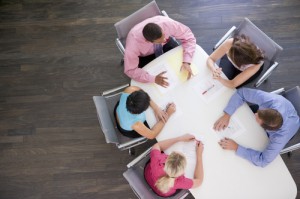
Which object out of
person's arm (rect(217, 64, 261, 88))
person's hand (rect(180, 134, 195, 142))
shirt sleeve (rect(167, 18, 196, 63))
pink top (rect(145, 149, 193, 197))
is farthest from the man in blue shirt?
shirt sleeve (rect(167, 18, 196, 63))

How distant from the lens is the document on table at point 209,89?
8.98 feet

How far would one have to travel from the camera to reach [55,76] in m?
3.81

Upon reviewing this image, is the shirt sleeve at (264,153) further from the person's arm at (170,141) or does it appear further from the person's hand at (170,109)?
the person's hand at (170,109)

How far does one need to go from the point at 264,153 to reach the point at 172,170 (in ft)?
2.47

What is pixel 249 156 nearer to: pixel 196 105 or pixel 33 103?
pixel 196 105

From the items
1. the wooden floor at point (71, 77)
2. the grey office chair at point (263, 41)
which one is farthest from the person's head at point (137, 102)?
the grey office chair at point (263, 41)

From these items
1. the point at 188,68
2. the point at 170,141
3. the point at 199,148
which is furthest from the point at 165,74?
the point at 199,148

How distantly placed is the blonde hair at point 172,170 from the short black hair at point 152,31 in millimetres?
1001

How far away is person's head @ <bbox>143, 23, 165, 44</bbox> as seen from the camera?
2.69 meters

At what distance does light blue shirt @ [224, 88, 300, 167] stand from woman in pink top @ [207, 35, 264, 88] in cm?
15

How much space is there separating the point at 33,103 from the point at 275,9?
10.1 feet

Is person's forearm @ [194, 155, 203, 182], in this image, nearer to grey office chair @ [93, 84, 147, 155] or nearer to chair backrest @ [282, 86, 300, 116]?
grey office chair @ [93, 84, 147, 155]

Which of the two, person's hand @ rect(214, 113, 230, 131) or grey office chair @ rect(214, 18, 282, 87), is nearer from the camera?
person's hand @ rect(214, 113, 230, 131)

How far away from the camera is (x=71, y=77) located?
3.80 m
